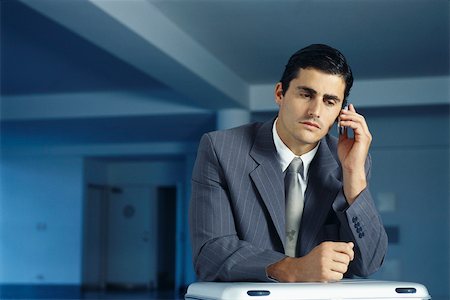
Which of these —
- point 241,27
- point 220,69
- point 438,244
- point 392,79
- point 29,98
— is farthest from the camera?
point 438,244

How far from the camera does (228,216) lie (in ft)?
4.77

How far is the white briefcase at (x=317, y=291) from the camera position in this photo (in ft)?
3.81

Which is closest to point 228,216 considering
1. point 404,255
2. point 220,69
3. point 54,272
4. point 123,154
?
point 220,69

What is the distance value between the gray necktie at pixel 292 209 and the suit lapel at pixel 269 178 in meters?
0.04

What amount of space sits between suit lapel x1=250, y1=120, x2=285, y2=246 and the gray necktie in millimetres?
41

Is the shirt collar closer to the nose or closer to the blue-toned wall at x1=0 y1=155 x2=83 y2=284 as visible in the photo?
→ the nose

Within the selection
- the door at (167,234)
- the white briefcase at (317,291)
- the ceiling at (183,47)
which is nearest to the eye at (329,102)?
the white briefcase at (317,291)

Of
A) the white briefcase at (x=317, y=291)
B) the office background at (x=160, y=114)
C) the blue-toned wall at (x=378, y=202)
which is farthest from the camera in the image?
the blue-toned wall at (x=378, y=202)

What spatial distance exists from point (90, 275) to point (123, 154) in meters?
2.61

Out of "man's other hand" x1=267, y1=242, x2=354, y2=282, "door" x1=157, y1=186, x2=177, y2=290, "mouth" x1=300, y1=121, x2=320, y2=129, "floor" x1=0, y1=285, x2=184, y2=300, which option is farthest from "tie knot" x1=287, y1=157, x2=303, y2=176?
"door" x1=157, y1=186, x2=177, y2=290

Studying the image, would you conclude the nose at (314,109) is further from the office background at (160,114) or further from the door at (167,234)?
the door at (167,234)

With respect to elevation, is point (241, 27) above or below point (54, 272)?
above

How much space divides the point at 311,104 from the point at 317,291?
0.41 meters

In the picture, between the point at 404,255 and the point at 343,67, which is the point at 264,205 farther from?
the point at 404,255
